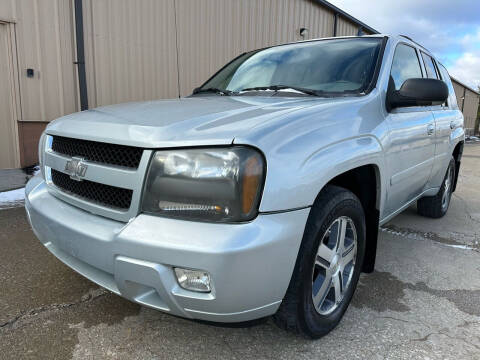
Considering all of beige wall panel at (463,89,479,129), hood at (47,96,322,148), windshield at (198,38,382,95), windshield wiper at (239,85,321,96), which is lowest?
beige wall panel at (463,89,479,129)

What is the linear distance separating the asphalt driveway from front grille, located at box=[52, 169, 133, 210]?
741 mm

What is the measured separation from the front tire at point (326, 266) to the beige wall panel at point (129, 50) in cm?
528

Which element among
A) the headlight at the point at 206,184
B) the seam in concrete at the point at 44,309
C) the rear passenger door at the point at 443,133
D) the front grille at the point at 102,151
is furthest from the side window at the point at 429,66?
the seam in concrete at the point at 44,309

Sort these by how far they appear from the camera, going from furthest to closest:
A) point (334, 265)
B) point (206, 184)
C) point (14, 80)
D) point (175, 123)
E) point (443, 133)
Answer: point (14, 80)
point (443, 133)
point (334, 265)
point (175, 123)
point (206, 184)

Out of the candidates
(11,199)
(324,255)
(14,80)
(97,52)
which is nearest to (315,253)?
(324,255)

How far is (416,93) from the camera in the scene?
2.40 m

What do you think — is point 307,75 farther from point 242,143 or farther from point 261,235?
point 261,235

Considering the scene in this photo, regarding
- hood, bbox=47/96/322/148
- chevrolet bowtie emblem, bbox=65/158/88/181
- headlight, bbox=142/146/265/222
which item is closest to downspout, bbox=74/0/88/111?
hood, bbox=47/96/322/148

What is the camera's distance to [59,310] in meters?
2.22

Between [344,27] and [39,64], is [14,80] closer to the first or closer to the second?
[39,64]

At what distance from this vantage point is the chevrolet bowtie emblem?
180cm

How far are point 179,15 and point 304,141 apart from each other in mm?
6417

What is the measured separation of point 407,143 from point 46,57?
17.3 ft

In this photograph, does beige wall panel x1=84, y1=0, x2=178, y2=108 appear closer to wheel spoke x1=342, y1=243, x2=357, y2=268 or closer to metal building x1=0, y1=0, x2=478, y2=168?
metal building x1=0, y1=0, x2=478, y2=168
